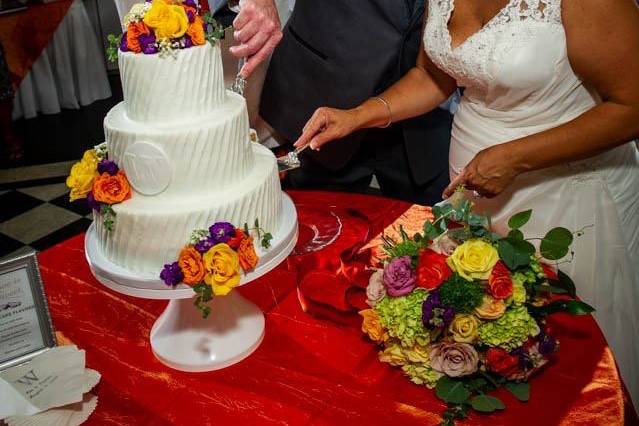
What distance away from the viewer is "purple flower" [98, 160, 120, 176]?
1.57m

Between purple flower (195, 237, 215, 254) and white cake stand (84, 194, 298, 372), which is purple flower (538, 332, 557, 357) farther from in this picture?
purple flower (195, 237, 215, 254)

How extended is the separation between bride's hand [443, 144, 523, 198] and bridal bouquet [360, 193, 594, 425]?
15.0 inches

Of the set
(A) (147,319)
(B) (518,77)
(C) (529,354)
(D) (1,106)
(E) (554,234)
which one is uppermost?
(B) (518,77)

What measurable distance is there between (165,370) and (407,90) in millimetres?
1312

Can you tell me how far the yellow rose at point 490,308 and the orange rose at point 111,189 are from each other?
0.86m

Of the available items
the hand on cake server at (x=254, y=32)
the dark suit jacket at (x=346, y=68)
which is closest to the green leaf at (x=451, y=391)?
the hand on cake server at (x=254, y=32)

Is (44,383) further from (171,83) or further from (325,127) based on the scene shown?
(325,127)

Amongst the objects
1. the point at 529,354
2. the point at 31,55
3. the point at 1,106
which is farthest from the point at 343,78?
the point at 31,55

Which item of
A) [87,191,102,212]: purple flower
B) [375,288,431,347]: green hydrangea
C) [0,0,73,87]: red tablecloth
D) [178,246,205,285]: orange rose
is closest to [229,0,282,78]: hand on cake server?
[87,191,102,212]: purple flower

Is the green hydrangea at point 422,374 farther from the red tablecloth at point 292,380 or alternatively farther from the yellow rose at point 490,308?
the yellow rose at point 490,308

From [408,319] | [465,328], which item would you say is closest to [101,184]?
[408,319]

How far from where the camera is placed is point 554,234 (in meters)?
1.52

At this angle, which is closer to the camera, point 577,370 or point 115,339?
point 577,370

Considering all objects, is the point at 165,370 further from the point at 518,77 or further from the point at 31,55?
the point at 31,55
